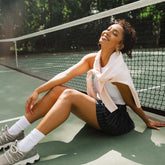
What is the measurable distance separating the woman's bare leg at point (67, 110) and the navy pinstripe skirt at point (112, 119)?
0.15ft

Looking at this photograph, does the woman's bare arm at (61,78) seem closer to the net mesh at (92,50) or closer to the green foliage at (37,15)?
the net mesh at (92,50)

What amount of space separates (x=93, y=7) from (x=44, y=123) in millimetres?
16779

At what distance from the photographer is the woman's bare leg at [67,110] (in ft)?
4.85

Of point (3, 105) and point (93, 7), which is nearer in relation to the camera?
point (3, 105)

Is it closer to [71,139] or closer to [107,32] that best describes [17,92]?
[71,139]

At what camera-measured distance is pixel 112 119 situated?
167 cm

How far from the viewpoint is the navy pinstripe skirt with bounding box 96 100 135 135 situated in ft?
5.41

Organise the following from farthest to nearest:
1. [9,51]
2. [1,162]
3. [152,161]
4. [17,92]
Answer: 1. [9,51]
2. [17,92]
3. [152,161]
4. [1,162]

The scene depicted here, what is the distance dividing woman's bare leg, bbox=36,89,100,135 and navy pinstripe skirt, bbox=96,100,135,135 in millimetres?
47

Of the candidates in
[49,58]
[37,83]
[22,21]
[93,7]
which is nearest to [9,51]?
[22,21]

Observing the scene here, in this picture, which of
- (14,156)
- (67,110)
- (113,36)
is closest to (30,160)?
(14,156)

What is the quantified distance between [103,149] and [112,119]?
24cm

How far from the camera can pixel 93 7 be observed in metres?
17.0

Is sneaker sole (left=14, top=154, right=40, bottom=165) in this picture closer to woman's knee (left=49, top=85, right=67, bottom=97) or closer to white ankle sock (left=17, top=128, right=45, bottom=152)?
white ankle sock (left=17, top=128, right=45, bottom=152)
